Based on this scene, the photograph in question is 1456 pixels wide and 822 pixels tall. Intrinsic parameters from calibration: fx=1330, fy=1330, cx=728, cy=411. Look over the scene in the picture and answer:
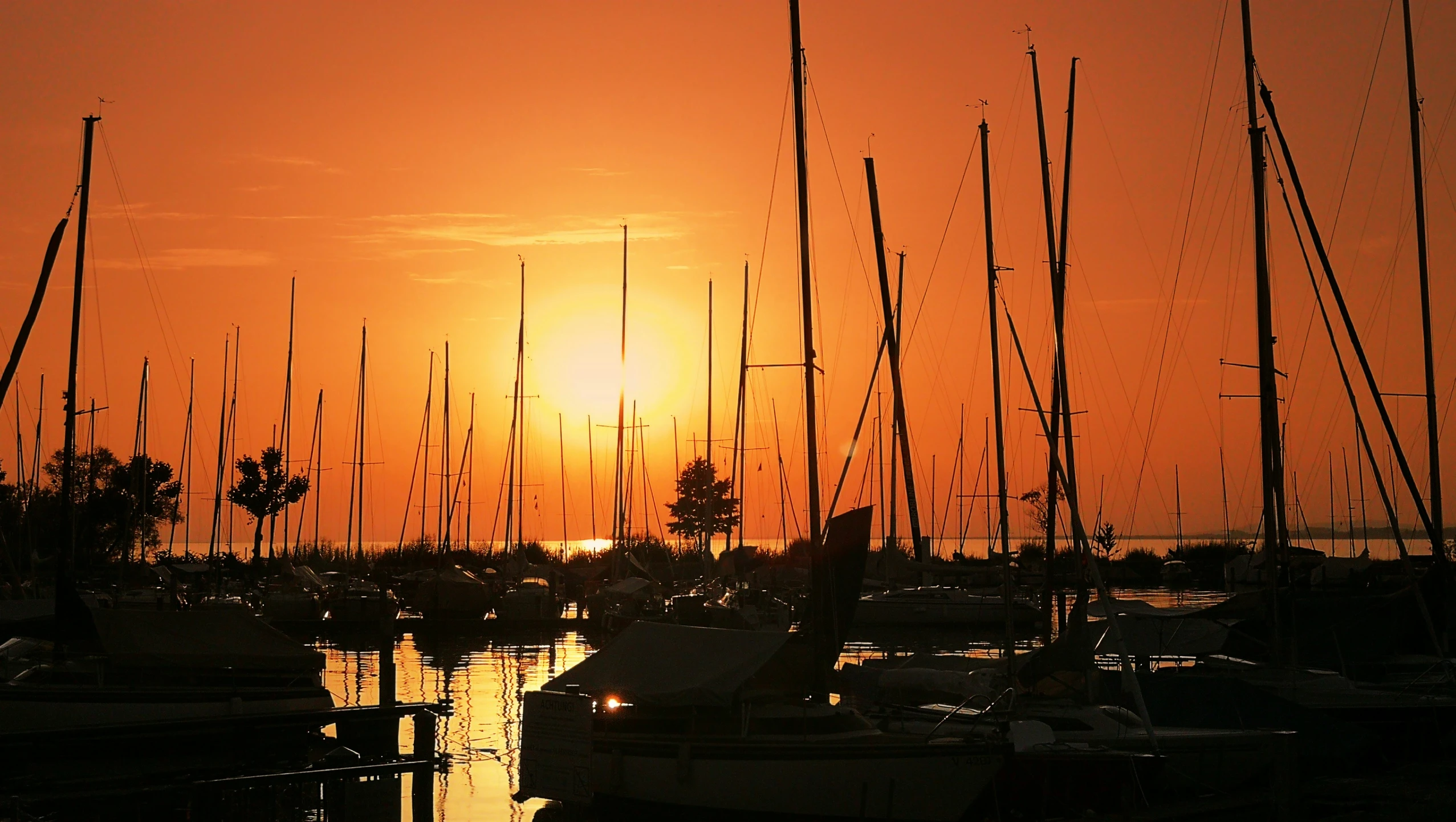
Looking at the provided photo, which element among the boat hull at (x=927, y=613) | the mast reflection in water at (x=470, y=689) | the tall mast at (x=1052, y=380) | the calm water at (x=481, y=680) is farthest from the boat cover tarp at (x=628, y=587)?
the tall mast at (x=1052, y=380)

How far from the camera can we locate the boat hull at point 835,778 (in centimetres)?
1912

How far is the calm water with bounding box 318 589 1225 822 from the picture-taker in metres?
24.2

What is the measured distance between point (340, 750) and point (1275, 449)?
65.7 feet

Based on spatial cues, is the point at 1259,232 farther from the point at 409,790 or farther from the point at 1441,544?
the point at 409,790

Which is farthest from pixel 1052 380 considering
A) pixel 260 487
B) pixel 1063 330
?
pixel 260 487

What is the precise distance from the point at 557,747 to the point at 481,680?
23.9 m

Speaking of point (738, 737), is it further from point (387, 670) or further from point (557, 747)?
point (387, 670)

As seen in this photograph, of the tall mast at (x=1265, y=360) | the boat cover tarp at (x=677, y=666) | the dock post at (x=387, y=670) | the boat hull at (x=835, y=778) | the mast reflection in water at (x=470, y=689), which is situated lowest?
the mast reflection in water at (x=470, y=689)

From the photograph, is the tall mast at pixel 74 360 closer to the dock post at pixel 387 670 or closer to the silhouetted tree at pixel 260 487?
the dock post at pixel 387 670

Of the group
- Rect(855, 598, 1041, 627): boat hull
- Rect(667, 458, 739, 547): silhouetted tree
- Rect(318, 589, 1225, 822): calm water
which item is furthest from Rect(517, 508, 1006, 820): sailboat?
Rect(667, 458, 739, 547): silhouetted tree

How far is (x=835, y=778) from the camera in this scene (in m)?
19.2

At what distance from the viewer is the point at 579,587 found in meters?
76.9

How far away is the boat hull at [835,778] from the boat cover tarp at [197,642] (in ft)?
36.8

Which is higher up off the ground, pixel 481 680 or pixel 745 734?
pixel 745 734
